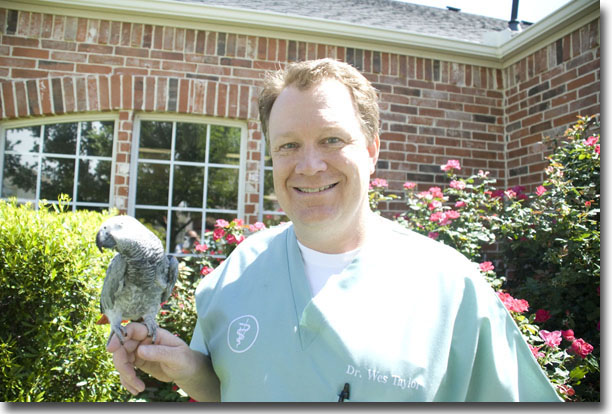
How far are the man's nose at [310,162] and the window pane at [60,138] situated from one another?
2.72m

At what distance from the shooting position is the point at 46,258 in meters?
2.00

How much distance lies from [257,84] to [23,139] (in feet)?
5.92

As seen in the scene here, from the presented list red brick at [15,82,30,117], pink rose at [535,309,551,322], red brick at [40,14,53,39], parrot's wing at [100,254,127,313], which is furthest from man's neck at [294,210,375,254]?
red brick at [40,14,53,39]

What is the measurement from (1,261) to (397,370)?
75.4 inches

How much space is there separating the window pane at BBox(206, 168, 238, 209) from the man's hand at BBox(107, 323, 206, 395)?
→ 2.29m

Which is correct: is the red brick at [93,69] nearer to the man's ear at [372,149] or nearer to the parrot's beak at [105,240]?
the man's ear at [372,149]

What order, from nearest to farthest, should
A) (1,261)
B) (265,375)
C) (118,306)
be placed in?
(118,306) → (265,375) → (1,261)

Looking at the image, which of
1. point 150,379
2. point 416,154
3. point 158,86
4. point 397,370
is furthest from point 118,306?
point 416,154

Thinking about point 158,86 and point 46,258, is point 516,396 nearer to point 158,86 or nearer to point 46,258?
point 46,258

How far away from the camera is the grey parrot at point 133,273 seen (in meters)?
0.83

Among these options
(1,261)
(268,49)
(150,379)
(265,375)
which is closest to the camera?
(265,375)

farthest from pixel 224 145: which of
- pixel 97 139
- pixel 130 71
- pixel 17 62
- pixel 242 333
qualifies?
pixel 242 333

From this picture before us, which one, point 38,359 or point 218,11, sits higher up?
point 218,11

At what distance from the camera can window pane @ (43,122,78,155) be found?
3.13 metres
